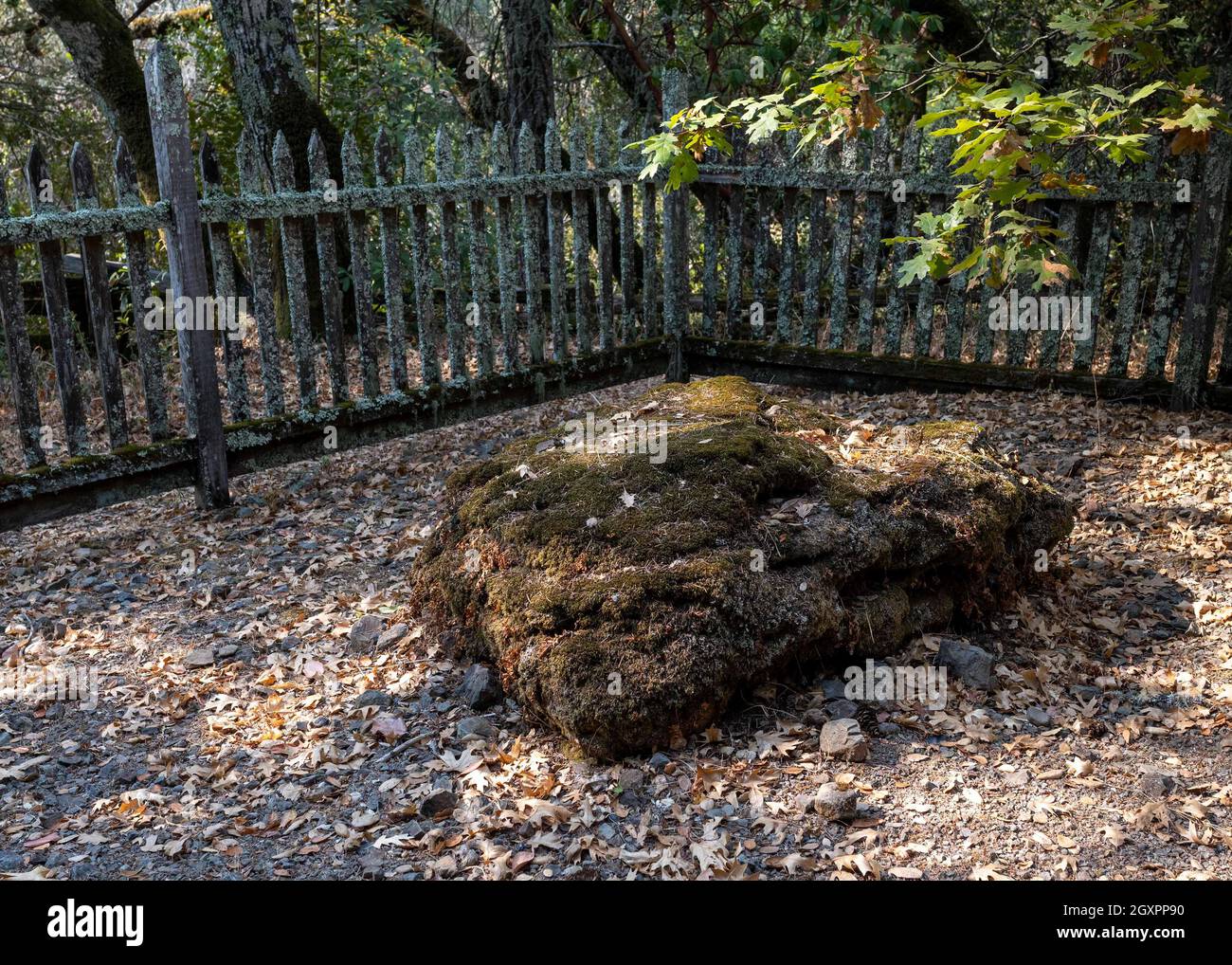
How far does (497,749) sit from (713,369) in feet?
16.6

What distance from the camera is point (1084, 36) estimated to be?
14.1 feet

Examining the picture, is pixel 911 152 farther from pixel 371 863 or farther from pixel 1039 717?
pixel 371 863

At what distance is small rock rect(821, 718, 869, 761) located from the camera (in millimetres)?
3600

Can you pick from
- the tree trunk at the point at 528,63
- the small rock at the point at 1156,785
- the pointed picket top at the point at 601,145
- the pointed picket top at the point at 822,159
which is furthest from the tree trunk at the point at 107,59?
the small rock at the point at 1156,785

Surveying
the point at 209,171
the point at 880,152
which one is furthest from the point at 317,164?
the point at 880,152

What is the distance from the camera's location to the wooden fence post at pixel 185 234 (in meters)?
5.51

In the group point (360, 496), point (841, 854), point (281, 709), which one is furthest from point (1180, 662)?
point (360, 496)

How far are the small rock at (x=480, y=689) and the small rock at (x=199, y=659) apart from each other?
1.23m

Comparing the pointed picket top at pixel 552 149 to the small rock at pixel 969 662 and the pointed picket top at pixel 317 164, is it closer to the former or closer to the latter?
the pointed picket top at pixel 317 164

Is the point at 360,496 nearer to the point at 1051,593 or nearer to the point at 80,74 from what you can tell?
the point at 1051,593

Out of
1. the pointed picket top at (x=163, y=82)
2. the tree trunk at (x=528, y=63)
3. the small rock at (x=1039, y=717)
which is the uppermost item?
the tree trunk at (x=528, y=63)

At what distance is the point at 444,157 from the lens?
6.50 meters

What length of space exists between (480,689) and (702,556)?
0.97 meters

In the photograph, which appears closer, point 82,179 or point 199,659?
point 199,659
